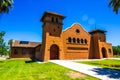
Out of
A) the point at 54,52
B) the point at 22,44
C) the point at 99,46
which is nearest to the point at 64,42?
the point at 54,52

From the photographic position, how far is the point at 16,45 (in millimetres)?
47750

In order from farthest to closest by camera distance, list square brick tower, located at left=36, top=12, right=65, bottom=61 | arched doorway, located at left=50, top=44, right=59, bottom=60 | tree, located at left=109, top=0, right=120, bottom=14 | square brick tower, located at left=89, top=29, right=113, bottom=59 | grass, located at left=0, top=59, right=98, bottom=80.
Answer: square brick tower, located at left=89, top=29, right=113, bottom=59 → arched doorway, located at left=50, top=44, right=59, bottom=60 → square brick tower, located at left=36, top=12, right=65, bottom=61 → tree, located at left=109, top=0, right=120, bottom=14 → grass, located at left=0, top=59, right=98, bottom=80

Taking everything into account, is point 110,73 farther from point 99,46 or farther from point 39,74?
point 99,46

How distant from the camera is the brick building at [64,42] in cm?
3141

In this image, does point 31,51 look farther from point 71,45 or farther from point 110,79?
point 110,79

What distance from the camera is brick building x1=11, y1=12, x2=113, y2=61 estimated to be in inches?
1237

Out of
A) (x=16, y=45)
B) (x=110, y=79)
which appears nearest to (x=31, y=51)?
(x=16, y=45)

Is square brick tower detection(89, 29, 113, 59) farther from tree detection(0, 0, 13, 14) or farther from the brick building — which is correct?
tree detection(0, 0, 13, 14)

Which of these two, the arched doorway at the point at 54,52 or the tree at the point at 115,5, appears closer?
the tree at the point at 115,5

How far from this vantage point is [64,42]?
110ft

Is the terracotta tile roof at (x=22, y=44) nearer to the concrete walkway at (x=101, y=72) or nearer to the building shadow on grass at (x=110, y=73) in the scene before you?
the concrete walkway at (x=101, y=72)

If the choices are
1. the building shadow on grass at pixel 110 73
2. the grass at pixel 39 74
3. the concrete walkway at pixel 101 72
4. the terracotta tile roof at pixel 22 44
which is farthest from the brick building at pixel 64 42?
the building shadow on grass at pixel 110 73

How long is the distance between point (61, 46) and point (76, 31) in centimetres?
730

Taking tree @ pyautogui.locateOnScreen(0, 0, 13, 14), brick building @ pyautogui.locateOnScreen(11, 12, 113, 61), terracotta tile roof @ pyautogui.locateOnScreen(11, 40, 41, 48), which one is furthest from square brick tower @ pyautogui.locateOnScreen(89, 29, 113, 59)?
tree @ pyautogui.locateOnScreen(0, 0, 13, 14)
